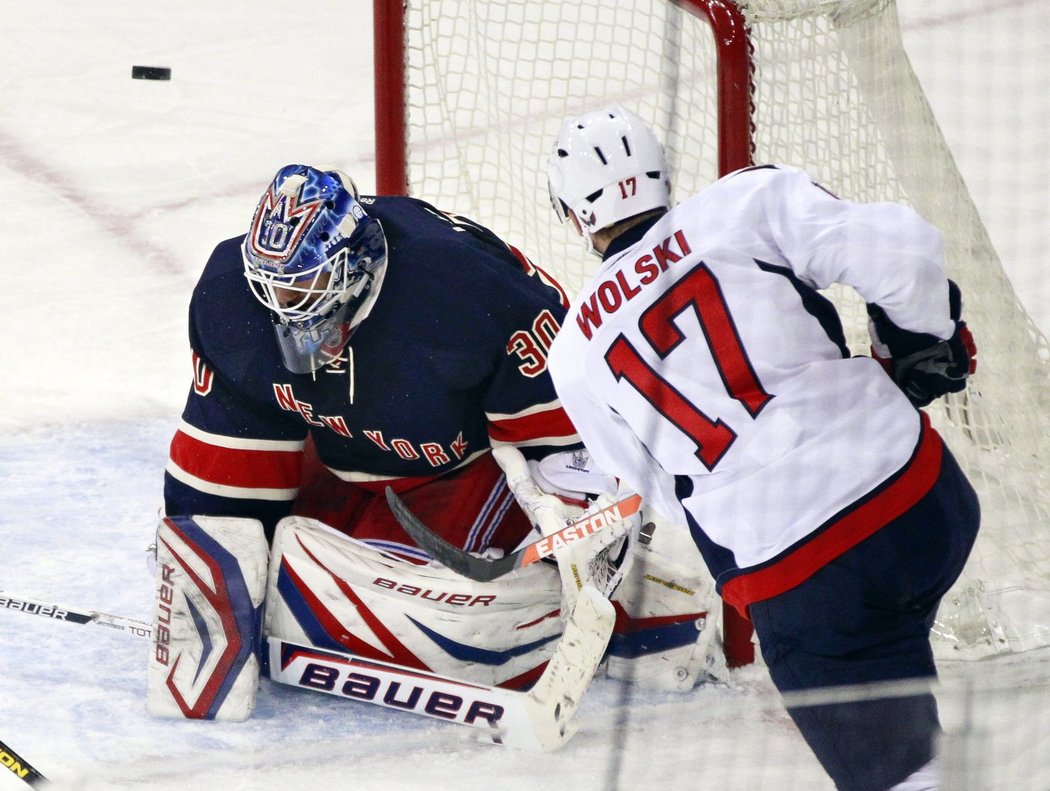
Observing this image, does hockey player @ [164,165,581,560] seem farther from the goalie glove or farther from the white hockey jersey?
the white hockey jersey

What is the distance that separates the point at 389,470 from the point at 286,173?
1.76 feet

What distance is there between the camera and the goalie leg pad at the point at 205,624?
232 centimetres

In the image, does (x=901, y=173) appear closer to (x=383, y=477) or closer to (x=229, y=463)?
(x=383, y=477)

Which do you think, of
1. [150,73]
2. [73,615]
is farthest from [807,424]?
[150,73]

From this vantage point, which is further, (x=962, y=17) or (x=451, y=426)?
(x=962, y=17)

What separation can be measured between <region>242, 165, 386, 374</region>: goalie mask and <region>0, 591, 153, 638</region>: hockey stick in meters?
0.58

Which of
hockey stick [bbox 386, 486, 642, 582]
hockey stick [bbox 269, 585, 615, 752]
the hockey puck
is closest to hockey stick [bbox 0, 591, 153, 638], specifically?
hockey stick [bbox 269, 585, 615, 752]

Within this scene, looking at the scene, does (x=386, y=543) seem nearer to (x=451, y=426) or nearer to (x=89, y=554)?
(x=451, y=426)

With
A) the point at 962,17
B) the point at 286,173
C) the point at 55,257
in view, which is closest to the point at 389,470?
the point at 286,173

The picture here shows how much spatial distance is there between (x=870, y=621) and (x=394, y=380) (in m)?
0.91

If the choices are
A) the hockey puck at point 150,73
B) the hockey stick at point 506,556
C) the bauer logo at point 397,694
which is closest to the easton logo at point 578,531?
the hockey stick at point 506,556

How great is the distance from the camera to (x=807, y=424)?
5.46ft

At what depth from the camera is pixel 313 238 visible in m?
2.16

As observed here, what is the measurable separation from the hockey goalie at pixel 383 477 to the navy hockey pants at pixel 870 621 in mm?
572
